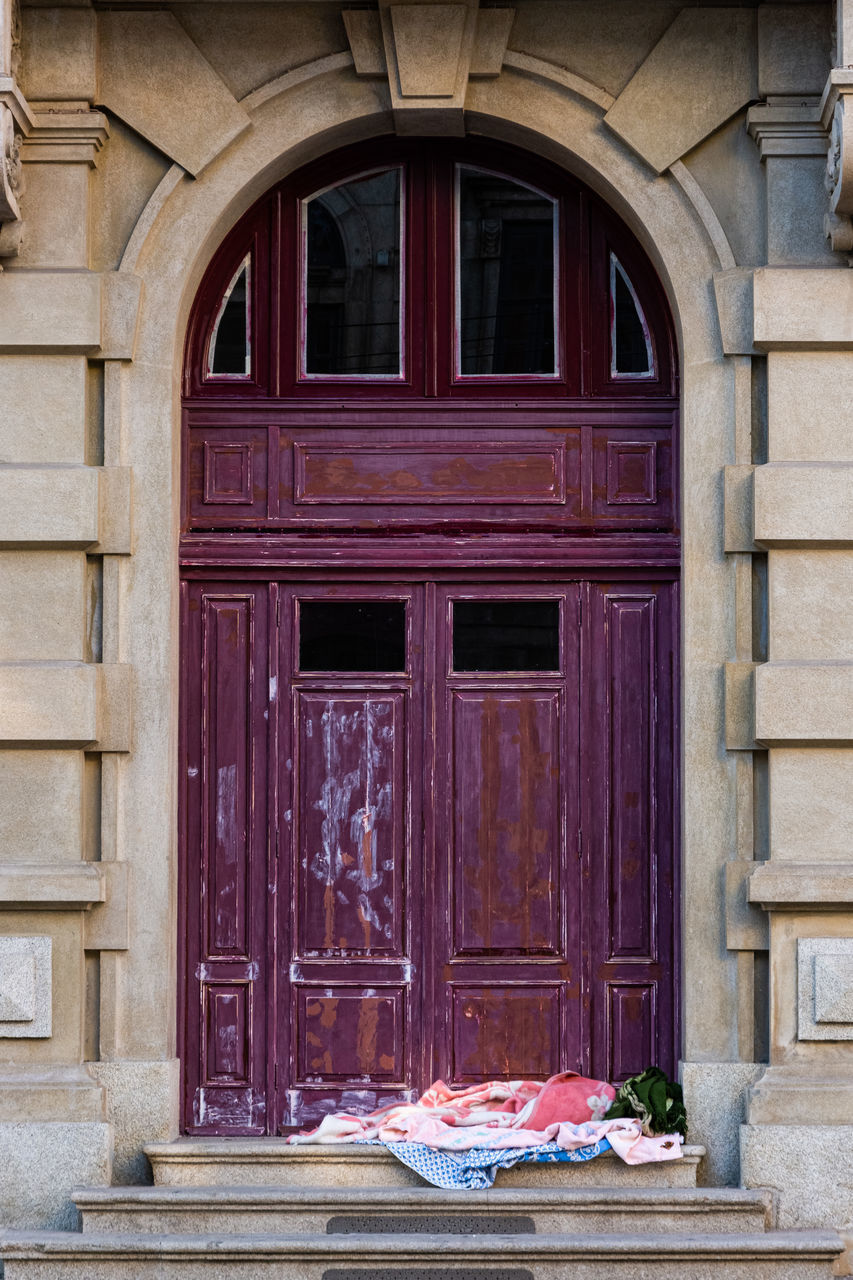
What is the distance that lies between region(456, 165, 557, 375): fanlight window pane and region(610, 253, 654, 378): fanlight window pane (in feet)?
1.03

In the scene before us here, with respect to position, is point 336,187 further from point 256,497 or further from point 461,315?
point 256,497

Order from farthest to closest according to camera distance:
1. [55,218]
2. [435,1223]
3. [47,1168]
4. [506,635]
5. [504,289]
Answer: [504,289], [506,635], [55,218], [47,1168], [435,1223]

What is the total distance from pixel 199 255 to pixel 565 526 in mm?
2325

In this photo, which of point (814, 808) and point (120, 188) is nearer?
point (814, 808)

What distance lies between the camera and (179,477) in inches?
318

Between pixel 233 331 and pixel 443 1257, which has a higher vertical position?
pixel 233 331

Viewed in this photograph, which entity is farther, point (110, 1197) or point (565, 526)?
point (565, 526)

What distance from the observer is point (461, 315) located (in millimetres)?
8203

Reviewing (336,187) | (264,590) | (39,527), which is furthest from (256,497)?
(336,187)

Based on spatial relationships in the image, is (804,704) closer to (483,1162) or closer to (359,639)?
(359,639)

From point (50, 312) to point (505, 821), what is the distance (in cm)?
341

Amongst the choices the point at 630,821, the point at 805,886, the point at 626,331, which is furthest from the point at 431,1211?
the point at 626,331

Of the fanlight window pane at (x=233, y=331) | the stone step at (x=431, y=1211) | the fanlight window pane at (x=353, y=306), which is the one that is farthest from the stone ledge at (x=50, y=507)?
the stone step at (x=431, y=1211)

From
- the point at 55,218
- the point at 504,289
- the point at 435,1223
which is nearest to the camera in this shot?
the point at 435,1223
